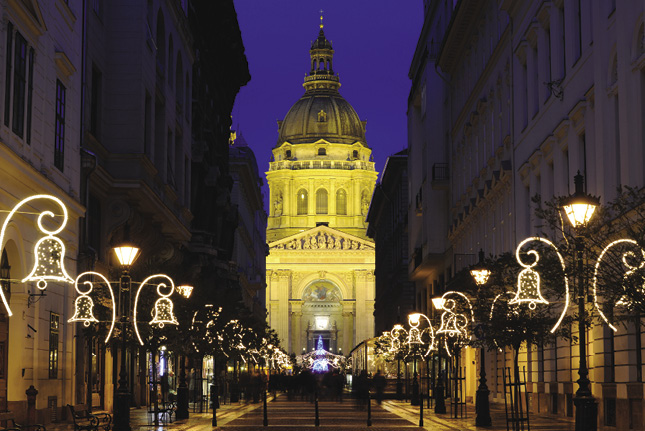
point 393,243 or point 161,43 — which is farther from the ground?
point 161,43

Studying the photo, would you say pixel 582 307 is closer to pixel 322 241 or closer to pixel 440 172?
pixel 440 172

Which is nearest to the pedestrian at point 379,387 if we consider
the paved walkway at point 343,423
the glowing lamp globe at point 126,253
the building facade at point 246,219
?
the paved walkway at point 343,423

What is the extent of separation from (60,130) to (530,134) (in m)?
15.9

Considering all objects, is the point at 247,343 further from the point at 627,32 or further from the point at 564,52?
the point at 627,32

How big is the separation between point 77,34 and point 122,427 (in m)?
12.4

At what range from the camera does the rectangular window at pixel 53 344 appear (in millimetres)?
29438

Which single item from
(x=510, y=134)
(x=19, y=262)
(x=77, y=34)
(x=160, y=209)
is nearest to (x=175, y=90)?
(x=160, y=209)

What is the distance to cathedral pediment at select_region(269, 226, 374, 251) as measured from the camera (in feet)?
626

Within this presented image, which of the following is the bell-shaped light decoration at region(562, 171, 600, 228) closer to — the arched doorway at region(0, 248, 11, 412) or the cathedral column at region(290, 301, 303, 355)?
the arched doorway at region(0, 248, 11, 412)

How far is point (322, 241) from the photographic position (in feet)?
629

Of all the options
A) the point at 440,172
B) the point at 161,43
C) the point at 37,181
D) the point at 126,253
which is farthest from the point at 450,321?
the point at 440,172

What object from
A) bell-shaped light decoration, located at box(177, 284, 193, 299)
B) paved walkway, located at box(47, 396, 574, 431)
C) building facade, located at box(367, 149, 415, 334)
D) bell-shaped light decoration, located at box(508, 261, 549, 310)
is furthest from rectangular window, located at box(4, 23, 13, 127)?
building facade, located at box(367, 149, 415, 334)

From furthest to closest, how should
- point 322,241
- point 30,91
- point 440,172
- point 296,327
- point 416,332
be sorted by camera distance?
point 322,241 → point 296,327 → point 440,172 → point 416,332 → point 30,91

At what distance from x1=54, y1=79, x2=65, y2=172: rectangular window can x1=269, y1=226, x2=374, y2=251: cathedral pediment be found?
160755mm
